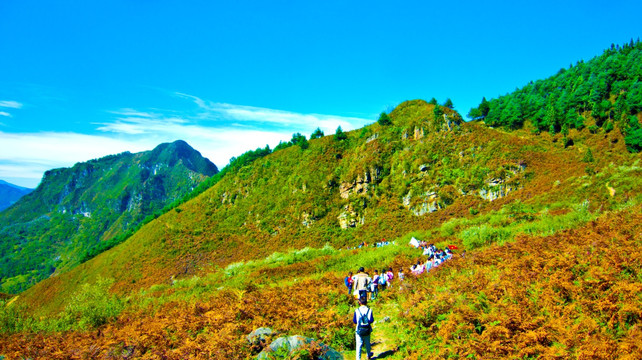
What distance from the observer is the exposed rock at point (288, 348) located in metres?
6.93

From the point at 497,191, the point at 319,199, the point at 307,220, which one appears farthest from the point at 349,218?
the point at 497,191

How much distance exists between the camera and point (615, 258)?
7633 millimetres

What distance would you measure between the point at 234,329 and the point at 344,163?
49.3 m

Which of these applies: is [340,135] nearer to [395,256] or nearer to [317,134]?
[317,134]

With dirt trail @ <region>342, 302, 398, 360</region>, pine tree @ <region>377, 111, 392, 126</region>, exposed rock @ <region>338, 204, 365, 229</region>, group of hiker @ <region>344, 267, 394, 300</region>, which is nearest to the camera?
dirt trail @ <region>342, 302, 398, 360</region>

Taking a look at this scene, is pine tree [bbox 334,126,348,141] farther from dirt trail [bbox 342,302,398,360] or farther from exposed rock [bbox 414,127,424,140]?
dirt trail [bbox 342,302,398,360]

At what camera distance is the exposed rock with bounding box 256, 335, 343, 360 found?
693cm

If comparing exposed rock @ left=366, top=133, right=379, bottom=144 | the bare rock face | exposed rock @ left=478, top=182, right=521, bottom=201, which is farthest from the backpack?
exposed rock @ left=366, top=133, right=379, bottom=144

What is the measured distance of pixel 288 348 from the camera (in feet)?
23.2

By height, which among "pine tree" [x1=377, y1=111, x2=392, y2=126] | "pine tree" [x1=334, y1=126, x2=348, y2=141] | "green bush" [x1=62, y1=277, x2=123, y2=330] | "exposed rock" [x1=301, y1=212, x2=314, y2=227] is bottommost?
"green bush" [x1=62, y1=277, x2=123, y2=330]

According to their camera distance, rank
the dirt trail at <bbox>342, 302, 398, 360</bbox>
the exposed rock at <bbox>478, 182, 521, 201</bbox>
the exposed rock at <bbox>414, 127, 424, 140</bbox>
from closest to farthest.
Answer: the dirt trail at <bbox>342, 302, 398, 360</bbox> → the exposed rock at <bbox>478, 182, 521, 201</bbox> → the exposed rock at <bbox>414, 127, 424, 140</bbox>

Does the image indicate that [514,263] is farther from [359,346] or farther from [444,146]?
[444,146]

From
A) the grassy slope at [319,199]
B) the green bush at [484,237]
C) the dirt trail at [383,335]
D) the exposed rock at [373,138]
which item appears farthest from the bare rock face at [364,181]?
the dirt trail at [383,335]

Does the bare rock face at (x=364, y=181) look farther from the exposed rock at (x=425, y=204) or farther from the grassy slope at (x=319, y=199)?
the exposed rock at (x=425, y=204)
